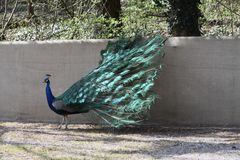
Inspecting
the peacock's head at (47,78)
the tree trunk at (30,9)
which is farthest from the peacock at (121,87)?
the tree trunk at (30,9)

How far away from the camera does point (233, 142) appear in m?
7.98

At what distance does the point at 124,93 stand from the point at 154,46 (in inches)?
39.4

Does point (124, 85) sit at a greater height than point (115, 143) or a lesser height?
greater

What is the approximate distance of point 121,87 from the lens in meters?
8.90

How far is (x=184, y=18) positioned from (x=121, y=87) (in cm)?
237

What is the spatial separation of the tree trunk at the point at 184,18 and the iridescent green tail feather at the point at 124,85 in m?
1.29

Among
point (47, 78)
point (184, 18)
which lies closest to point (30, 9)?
point (47, 78)

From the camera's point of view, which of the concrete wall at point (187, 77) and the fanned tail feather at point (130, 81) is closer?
the fanned tail feather at point (130, 81)

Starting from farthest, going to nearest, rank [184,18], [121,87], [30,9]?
[30,9] < [184,18] < [121,87]

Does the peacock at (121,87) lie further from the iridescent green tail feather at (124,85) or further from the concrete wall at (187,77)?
the concrete wall at (187,77)

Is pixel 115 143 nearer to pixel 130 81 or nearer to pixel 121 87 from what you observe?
pixel 121 87

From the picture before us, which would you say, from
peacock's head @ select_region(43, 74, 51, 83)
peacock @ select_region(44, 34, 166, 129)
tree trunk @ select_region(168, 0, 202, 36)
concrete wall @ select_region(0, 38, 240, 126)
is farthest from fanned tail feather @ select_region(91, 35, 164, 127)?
tree trunk @ select_region(168, 0, 202, 36)

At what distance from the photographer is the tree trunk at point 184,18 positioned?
33.9ft

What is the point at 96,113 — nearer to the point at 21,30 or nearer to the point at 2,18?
the point at 21,30
